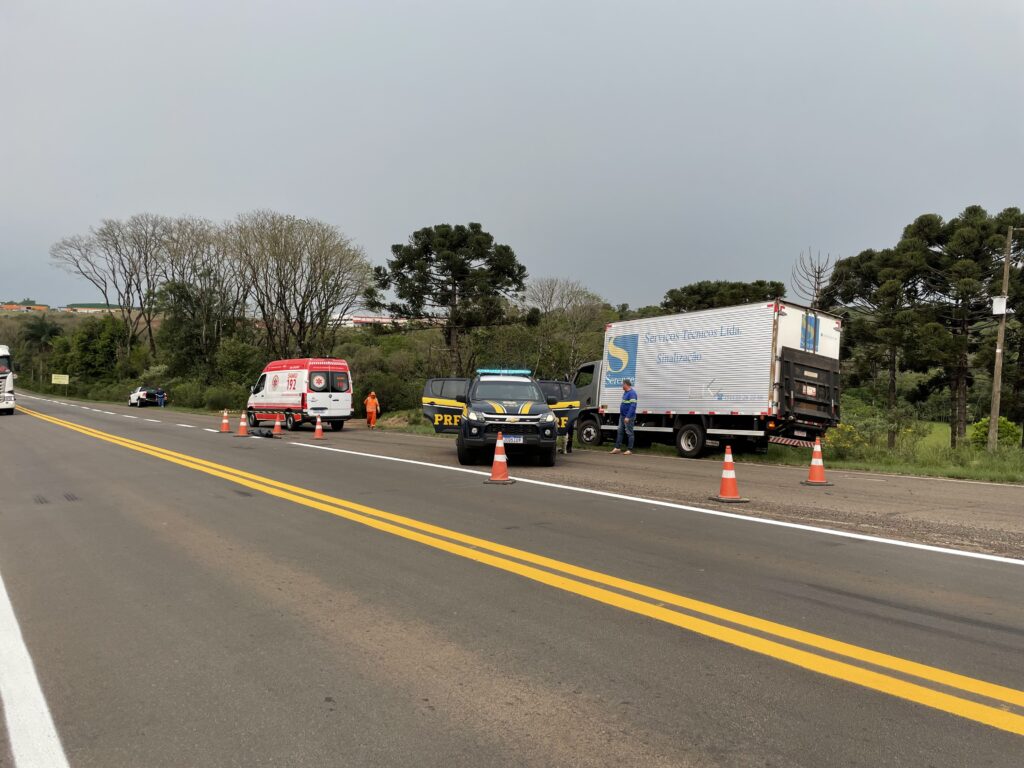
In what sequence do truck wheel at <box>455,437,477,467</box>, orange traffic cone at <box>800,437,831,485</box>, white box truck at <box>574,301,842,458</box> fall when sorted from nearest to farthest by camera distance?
orange traffic cone at <box>800,437,831,485</box> → truck wheel at <box>455,437,477,467</box> → white box truck at <box>574,301,842,458</box>

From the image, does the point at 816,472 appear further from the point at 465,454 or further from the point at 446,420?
the point at 446,420

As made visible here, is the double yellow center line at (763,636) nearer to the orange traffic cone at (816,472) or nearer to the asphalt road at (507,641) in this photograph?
the asphalt road at (507,641)

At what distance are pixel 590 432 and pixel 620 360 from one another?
2.43m

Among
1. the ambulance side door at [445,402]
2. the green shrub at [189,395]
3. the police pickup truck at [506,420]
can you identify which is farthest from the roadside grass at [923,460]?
the green shrub at [189,395]

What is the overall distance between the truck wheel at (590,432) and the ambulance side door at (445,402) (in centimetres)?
378

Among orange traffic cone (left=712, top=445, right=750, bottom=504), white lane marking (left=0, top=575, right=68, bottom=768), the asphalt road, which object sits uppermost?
orange traffic cone (left=712, top=445, right=750, bottom=504)

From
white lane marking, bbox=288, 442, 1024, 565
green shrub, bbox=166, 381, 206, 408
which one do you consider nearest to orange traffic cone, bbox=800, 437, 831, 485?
white lane marking, bbox=288, 442, 1024, 565

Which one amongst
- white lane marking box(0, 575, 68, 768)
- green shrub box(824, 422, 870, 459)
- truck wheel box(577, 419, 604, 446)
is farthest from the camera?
truck wheel box(577, 419, 604, 446)

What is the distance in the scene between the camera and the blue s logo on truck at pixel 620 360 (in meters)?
19.8

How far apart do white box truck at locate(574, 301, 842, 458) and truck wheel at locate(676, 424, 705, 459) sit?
0.02 m

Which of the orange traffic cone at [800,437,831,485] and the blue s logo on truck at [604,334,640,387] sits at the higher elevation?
the blue s logo on truck at [604,334,640,387]

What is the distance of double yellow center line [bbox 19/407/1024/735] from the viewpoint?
3.40 metres

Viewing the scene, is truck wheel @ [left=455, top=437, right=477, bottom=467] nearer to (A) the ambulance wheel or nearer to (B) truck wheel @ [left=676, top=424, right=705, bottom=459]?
(A) the ambulance wheel

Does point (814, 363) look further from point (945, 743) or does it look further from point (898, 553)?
point (945, 743)
